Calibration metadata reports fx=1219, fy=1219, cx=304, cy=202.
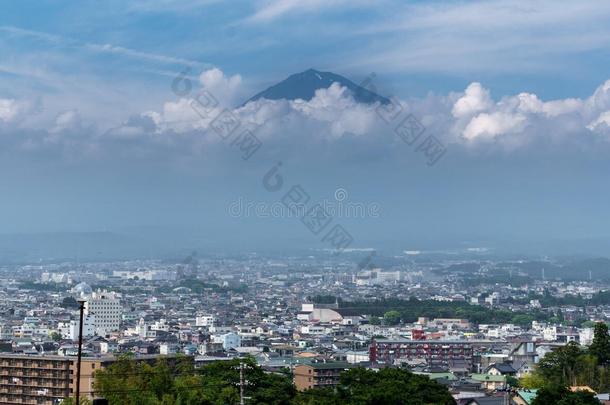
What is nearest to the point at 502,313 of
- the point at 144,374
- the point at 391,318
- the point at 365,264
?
the point at 391,318

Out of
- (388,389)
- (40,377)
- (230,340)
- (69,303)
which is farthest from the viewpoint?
(69,303)

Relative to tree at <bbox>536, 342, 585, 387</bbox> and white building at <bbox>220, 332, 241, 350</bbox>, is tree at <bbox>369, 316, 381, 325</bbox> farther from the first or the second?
tree at <bbox>536, 342, 585, 387</bbox>

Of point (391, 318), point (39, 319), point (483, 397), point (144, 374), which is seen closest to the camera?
point (144, 374)

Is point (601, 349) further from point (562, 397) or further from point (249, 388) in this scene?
point (249, 388)

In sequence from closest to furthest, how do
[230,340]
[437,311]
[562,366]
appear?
[562,366] < [230,340] < [437,311]

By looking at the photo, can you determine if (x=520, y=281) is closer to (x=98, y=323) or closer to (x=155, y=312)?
(x=155, y=312)

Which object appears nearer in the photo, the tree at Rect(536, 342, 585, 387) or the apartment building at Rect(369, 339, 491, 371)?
the tree at Rect(536, 342, 585, 387)

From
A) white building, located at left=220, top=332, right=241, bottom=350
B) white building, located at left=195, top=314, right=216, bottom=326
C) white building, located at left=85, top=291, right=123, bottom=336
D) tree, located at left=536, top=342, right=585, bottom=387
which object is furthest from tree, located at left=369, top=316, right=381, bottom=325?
tree, located at left=536, top=342, right=585, bottom=387

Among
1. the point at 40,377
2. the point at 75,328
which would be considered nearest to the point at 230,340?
the point at 75,328
